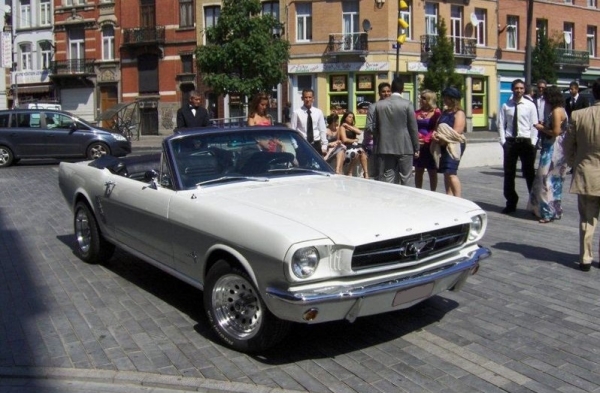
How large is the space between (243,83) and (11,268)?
28332mm

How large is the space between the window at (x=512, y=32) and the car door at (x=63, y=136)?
3158 centimetres

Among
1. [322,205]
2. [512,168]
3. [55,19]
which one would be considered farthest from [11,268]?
[55,19]

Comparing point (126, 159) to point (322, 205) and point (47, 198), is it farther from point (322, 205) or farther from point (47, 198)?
point (47, 198)

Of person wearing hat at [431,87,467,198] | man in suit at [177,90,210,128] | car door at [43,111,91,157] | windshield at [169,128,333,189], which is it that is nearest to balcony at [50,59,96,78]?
car door at [43,111,91,157]

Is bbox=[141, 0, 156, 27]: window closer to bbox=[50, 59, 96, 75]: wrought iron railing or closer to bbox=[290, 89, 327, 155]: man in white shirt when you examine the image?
bbox=[50, 59, 96, 75]: wrought iron railing

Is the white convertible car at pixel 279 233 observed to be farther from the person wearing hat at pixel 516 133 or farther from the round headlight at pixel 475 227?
the person wearing hat at pixel 516 133

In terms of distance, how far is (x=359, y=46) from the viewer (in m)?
38.3

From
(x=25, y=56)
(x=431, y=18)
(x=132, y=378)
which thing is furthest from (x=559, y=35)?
(x=132, y=378)

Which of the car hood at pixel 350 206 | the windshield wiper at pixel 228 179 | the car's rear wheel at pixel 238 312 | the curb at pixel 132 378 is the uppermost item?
the windshield wiper at pixel 228 179

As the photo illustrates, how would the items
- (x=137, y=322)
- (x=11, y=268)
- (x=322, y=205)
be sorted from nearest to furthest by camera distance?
(x=322, y=205)
(x=137, y=322)
(x=11, y=268)

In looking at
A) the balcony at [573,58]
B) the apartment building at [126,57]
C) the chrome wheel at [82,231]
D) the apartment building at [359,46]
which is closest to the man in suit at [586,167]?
the chrome wheel at [82,231]

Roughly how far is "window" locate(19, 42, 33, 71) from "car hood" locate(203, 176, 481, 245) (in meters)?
49.6

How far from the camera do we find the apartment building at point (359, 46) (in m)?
38.4

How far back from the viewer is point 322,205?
5.00m
